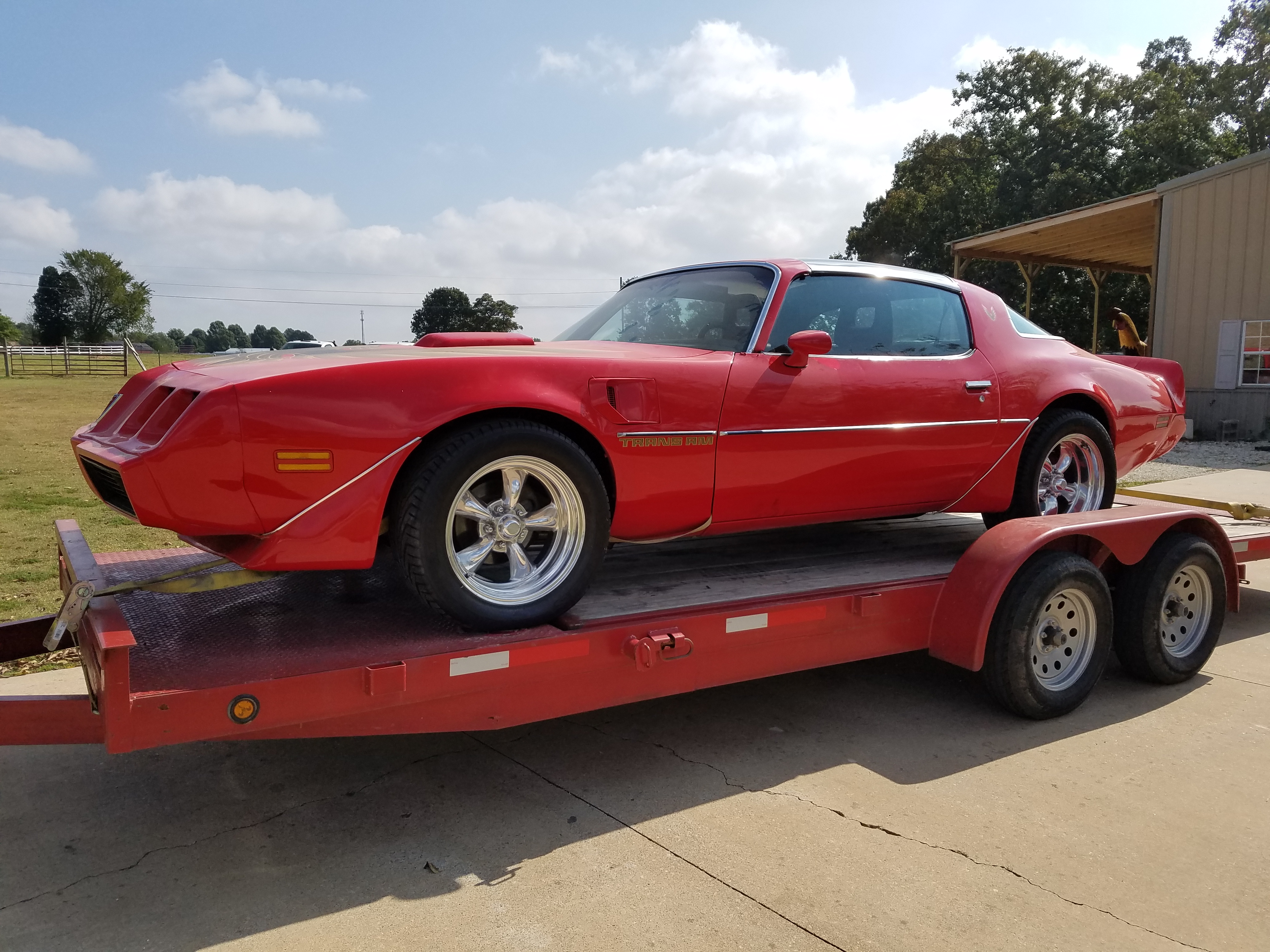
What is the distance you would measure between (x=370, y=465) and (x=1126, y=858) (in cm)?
256

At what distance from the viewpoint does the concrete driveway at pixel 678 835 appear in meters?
2.44

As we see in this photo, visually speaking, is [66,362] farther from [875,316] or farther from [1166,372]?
[1166,372]

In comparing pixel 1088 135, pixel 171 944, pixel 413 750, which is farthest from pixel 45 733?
pixel 1088 135

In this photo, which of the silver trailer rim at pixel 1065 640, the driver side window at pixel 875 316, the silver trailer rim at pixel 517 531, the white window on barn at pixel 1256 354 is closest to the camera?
the silver trailer rim at pixel 517 531

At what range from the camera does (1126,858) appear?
282 centimetres

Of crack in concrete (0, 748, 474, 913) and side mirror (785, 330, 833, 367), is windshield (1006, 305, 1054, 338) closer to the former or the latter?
Answer: side mirror (785, 330, 833, 367)

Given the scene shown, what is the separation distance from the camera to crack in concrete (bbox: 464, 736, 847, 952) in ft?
7.97

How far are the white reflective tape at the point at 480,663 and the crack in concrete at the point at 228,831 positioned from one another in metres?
0.83

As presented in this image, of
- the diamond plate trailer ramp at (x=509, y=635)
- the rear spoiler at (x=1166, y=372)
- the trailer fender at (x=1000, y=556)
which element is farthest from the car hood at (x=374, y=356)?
the rear spoiler at (x=1166, y=372)

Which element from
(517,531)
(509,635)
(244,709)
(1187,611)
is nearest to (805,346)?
(517,531)

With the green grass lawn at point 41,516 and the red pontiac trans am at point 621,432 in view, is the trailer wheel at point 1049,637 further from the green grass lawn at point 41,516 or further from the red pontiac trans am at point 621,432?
the green grass lawn at point 41,516

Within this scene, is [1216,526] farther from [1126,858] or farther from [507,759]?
[507,759]

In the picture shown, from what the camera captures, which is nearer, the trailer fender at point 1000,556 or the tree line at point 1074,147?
the trailer fender at point 1000,556

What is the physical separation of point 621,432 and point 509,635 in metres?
0.77
